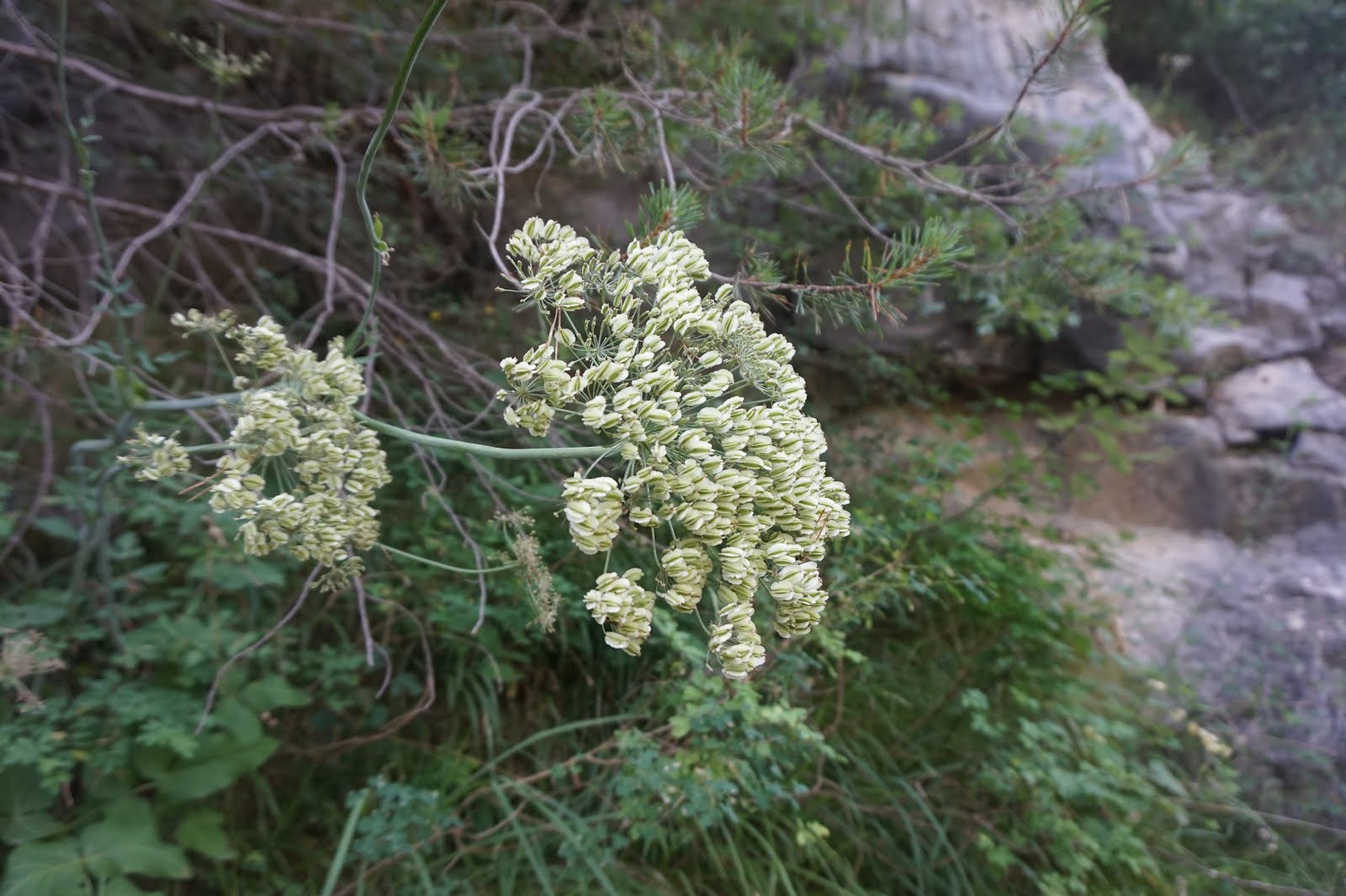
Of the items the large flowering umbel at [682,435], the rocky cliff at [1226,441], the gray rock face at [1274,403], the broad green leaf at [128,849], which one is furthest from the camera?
the gray rock face at [1274,403]

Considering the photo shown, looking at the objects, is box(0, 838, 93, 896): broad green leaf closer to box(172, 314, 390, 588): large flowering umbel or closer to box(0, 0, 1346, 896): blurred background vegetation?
box(0, 0, 1346, 896): blurred background vegetation

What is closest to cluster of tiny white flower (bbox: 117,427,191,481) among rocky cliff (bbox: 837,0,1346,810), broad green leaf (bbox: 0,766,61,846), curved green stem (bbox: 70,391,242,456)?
curved green stem (bbox: 70,391,242,456)

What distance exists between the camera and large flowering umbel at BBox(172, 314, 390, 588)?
1231 mm

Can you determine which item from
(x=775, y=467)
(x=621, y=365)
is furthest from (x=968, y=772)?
(x=621, y=365)

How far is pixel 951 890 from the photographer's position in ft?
8.56

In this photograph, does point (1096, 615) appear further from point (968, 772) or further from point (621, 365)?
point (621, 365)

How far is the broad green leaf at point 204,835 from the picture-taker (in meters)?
2.17

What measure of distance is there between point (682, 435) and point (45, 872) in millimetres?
2126

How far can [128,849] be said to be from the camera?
201 cm

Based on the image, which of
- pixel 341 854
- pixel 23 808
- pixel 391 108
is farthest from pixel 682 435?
pixel 23 808

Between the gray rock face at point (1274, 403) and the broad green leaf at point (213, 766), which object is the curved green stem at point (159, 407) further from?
the gray rock face at point (1274, 403)

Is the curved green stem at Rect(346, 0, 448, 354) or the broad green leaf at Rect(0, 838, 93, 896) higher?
the curved green stem at Rect(346, 0, 448, 354)

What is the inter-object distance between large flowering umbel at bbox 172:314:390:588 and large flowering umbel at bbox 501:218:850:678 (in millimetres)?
306

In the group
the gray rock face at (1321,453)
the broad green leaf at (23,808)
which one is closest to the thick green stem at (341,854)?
the broad green leaf at (23,808)
